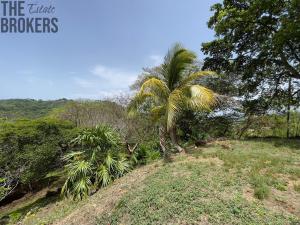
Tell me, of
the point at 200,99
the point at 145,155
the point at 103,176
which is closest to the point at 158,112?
the point at 200,99

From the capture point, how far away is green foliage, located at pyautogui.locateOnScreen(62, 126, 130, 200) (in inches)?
279

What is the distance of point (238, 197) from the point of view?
13.6 ft

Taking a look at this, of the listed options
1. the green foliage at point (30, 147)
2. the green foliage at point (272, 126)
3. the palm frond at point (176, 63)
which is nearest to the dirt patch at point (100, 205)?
the palm frond at point (176, 63)

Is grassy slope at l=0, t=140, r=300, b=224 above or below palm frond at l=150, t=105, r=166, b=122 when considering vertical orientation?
below

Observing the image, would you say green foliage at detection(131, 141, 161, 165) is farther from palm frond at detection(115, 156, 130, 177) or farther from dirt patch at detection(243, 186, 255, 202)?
dirt patch at detection(243, 186, 255, 202)

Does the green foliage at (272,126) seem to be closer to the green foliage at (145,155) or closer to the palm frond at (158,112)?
the green foliage at (145,155)

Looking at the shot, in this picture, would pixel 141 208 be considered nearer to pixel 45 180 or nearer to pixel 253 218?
pixel 253 218

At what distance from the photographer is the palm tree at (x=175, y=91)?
6.93m

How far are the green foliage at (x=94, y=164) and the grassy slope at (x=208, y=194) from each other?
27.5 inches

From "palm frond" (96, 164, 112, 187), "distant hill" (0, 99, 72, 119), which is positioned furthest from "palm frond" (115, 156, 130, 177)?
"distant hill" (0, 99, 72, 119)

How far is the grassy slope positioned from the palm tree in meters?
1.41

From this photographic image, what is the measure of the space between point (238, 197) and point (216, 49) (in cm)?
784

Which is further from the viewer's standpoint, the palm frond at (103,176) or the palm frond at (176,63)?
the palm frond at (176,63)

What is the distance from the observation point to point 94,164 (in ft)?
24.8
